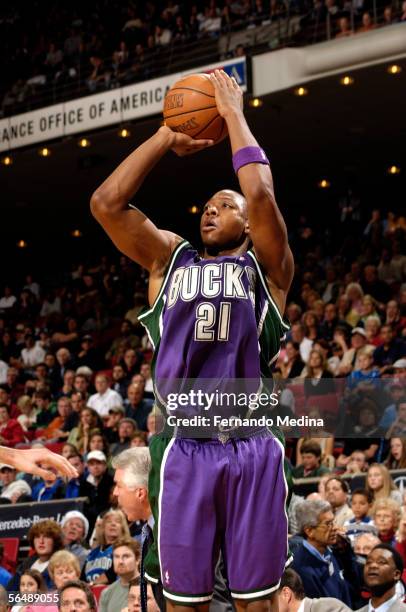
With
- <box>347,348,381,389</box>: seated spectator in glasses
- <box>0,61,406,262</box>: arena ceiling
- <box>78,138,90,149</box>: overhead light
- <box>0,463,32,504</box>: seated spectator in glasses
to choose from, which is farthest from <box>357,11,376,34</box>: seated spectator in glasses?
<box>0,463,32,504</box>: seated spectator in glasses

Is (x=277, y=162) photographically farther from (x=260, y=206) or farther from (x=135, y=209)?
(x=260, y=206)

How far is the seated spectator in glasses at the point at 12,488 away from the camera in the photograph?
30.8 feet

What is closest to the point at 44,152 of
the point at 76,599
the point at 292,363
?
the point at 292,363

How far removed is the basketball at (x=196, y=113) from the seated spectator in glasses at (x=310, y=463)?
438 cm

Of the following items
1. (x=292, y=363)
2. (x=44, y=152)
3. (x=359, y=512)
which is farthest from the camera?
(x=44, y=152)

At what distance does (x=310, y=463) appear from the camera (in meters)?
7.76

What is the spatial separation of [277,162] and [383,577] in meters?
12.3

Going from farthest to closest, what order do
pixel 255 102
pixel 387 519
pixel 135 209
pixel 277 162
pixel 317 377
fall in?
pixel 277 162 → pixel 255 102 → pixel 317 377 → pixel 387 519 → pixel 135 209

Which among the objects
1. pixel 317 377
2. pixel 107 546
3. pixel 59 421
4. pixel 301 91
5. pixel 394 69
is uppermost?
pixel 301 91

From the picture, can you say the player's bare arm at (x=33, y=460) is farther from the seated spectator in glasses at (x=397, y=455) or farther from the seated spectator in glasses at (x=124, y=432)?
the seated spectator in glasses at (x=124, y=432)

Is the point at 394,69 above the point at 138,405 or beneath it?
above

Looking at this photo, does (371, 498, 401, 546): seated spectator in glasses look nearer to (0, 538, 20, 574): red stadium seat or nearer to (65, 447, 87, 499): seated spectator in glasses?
(0, 538, 20, 574): red stadium seat

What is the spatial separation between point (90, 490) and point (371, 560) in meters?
3.98

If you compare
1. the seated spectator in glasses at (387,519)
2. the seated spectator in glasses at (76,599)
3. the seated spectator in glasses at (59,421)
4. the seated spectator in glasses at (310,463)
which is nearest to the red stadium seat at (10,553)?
the seated spectator in glasses at (310,463)
